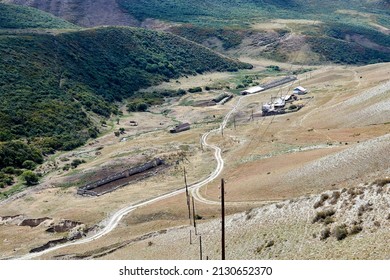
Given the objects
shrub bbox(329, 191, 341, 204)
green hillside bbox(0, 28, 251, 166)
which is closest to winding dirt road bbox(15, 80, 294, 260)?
shrub bbox(329, 191, 341, 204)

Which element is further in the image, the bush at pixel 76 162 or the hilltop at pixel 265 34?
the hilltop at pixel 265 34

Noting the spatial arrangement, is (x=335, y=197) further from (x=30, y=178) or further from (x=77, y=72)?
(x=77, y=72)

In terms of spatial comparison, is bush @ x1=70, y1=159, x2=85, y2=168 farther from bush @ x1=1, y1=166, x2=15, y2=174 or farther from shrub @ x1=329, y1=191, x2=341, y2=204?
shrub @ x1=329, y1=191, x2=341, y2=204

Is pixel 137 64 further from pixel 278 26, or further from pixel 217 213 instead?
pixel 217 213

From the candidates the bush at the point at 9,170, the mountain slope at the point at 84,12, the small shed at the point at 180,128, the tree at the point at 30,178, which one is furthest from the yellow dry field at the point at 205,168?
the mountain slope at the point at 84,12

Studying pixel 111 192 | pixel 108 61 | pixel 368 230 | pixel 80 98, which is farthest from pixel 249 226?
pixel 108 61

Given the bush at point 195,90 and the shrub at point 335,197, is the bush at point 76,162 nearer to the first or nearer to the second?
the shrub at point 335,197
